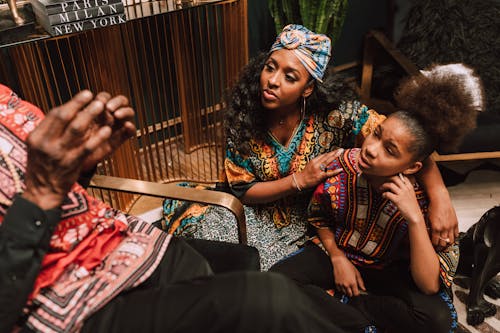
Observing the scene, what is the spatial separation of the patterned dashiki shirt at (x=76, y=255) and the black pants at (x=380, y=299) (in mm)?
678

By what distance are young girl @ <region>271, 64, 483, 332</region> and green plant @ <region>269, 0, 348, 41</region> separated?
1.29 metres

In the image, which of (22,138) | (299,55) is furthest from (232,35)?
(22,138)

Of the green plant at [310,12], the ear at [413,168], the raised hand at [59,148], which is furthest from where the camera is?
the green plant at [310,12]

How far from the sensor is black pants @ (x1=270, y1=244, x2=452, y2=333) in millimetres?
1570

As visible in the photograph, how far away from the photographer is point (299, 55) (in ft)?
5.69

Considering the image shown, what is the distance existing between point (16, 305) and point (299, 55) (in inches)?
49.6

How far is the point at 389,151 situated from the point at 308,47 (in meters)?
0.56

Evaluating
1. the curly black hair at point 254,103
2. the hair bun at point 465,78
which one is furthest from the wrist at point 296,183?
the hair bun at point 465,78

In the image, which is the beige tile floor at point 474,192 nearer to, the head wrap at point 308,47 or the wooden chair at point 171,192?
the head wrap at point 308,47

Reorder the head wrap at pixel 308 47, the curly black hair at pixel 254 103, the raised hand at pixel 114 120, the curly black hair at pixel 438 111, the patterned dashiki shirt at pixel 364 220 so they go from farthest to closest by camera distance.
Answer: the curly black hair at pixel 254 103, the head wrap at pixel 308 47, the patterned dashiki shirt at pixel 364 220, the curly black hair at pixel 438 111, the raised hand at pixel 114 120

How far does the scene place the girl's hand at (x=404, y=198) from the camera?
1438 millimetres

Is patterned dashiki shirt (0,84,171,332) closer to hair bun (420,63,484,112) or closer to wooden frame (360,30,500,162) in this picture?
hair bun (420,63,484,112)

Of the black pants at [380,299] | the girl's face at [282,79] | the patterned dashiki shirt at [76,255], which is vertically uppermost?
the girl's face at [282,79]

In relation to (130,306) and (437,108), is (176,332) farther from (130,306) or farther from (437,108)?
(437,108)
